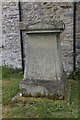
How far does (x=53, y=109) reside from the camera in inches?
145

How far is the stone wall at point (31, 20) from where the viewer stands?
696 cm

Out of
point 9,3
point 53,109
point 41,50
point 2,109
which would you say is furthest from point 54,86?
point 9,3

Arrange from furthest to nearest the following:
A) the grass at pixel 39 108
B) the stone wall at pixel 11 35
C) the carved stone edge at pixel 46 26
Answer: the stone wall at pixel 11 35 → the carved stone edge at pixel 46 26 → the grass at pixel 39 108

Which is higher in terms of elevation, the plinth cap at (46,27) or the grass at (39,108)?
the plinth cap at (46,27)

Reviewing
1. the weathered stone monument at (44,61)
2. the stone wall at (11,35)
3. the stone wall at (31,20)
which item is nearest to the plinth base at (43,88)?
the weathered stone monument at (44,61)

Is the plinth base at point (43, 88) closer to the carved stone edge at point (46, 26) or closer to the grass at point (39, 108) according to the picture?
the grass at point (39, 108)

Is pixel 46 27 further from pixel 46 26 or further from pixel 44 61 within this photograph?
pixel 44 61

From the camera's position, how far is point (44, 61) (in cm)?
412

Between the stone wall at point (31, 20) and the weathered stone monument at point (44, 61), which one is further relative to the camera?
the stone wall at point (31, 20)

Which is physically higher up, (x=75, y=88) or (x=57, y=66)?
(x=57, y=66)

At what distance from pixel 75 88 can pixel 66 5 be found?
3.22 metres

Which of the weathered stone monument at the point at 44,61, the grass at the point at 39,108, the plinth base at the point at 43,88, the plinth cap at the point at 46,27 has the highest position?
the plinth cap at the point at 46,27

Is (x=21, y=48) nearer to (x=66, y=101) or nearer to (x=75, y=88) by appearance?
(x=75, y=88)

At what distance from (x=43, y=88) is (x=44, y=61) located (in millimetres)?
522
